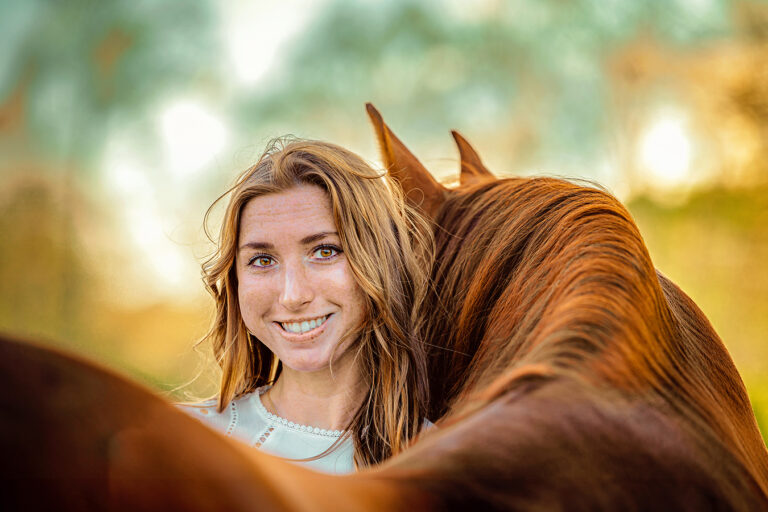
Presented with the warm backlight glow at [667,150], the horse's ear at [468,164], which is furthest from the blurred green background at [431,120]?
the horse's ear at [468,164]

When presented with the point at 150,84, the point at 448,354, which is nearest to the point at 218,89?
the point at 150,84

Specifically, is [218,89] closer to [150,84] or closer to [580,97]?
[150,84]

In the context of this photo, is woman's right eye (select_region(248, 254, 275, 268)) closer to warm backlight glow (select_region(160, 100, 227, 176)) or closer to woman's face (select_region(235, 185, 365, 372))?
woman's face (select_region(235, 185, 365, 372))

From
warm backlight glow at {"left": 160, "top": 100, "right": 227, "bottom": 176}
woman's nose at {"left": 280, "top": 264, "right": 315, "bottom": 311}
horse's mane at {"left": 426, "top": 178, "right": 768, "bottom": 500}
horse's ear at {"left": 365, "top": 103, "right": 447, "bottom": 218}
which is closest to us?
horse's mane at {"left": 426, "top": 178, "right": 768, "bottom": 500}

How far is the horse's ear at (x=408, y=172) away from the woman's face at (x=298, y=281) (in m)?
0.11

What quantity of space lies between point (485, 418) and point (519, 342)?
0.42 feet

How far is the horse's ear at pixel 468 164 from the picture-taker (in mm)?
875

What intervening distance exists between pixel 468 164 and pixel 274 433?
0.41 m

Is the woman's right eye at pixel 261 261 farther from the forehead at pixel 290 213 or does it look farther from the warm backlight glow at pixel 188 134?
the warm backlight glow at pixel 188 134

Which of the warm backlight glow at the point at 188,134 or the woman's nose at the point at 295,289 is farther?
the warm backlight glow at the point at 188,134

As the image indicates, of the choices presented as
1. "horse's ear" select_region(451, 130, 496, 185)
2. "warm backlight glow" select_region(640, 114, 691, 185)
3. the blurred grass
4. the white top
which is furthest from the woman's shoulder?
"warm backlight glow" select_region(640, 114, 691, 185)

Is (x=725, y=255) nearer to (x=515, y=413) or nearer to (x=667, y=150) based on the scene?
(x=667, y=150)

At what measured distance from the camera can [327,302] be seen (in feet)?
2.36

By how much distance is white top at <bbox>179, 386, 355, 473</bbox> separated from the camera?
0.70 metres
